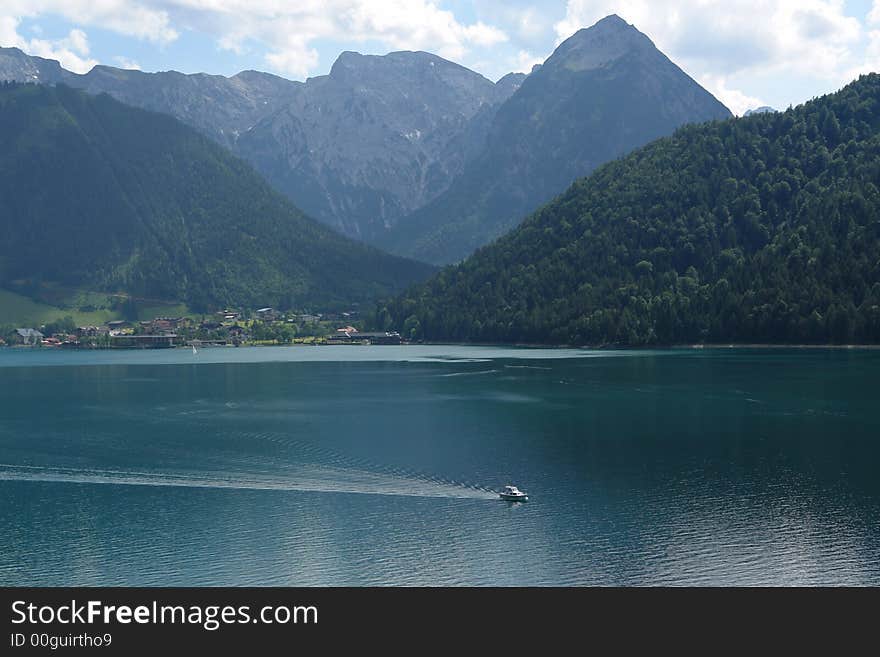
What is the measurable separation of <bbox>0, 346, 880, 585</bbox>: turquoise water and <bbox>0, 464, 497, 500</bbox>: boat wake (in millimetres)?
378

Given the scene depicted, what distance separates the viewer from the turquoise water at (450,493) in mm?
61781

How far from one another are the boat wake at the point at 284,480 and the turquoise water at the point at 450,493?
1.24 ft

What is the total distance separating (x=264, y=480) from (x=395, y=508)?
59.2ft

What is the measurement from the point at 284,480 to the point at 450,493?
16986 mm

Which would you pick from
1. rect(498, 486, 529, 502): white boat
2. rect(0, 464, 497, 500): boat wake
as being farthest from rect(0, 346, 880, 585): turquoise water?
rect(498, 486, 529, 502): white boat

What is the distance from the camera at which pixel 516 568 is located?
61.5m

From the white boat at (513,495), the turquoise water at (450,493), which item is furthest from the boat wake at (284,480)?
the white boat at (513,495)

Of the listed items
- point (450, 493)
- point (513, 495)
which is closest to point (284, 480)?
point (450, 493)

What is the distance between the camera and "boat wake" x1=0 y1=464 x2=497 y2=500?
84.2 metres

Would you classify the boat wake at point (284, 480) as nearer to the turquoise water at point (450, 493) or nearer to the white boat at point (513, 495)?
the turquoise water at point (450, 493)
